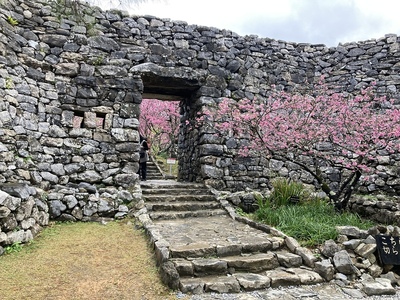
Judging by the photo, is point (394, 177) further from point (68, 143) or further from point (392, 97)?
point (68, 143)

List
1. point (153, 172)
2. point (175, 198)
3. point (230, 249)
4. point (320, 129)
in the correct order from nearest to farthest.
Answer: point (230, 249) < point (175, 198) < point (320, 129) < point (153, 172)

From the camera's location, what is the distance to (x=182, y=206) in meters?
6.20

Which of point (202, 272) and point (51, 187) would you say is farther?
point (51, 187)

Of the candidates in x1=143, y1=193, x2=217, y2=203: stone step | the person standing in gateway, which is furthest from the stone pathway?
the person standing in gateway

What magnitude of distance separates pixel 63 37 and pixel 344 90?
7.43 meters

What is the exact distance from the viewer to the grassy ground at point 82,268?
303cm

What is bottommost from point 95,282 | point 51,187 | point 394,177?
point 95,282

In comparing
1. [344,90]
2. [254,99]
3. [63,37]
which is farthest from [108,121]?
[344,90]

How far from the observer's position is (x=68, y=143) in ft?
20.7

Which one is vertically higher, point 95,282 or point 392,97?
point 392,97

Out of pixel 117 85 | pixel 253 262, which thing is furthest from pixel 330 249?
pixel 117 85

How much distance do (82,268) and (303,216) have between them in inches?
143

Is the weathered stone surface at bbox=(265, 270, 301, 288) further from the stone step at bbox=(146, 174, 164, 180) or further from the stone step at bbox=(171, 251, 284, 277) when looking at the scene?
the stone step at bbox=(146, 174, 164, 180)

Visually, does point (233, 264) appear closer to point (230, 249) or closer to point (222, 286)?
point (230, 249)
